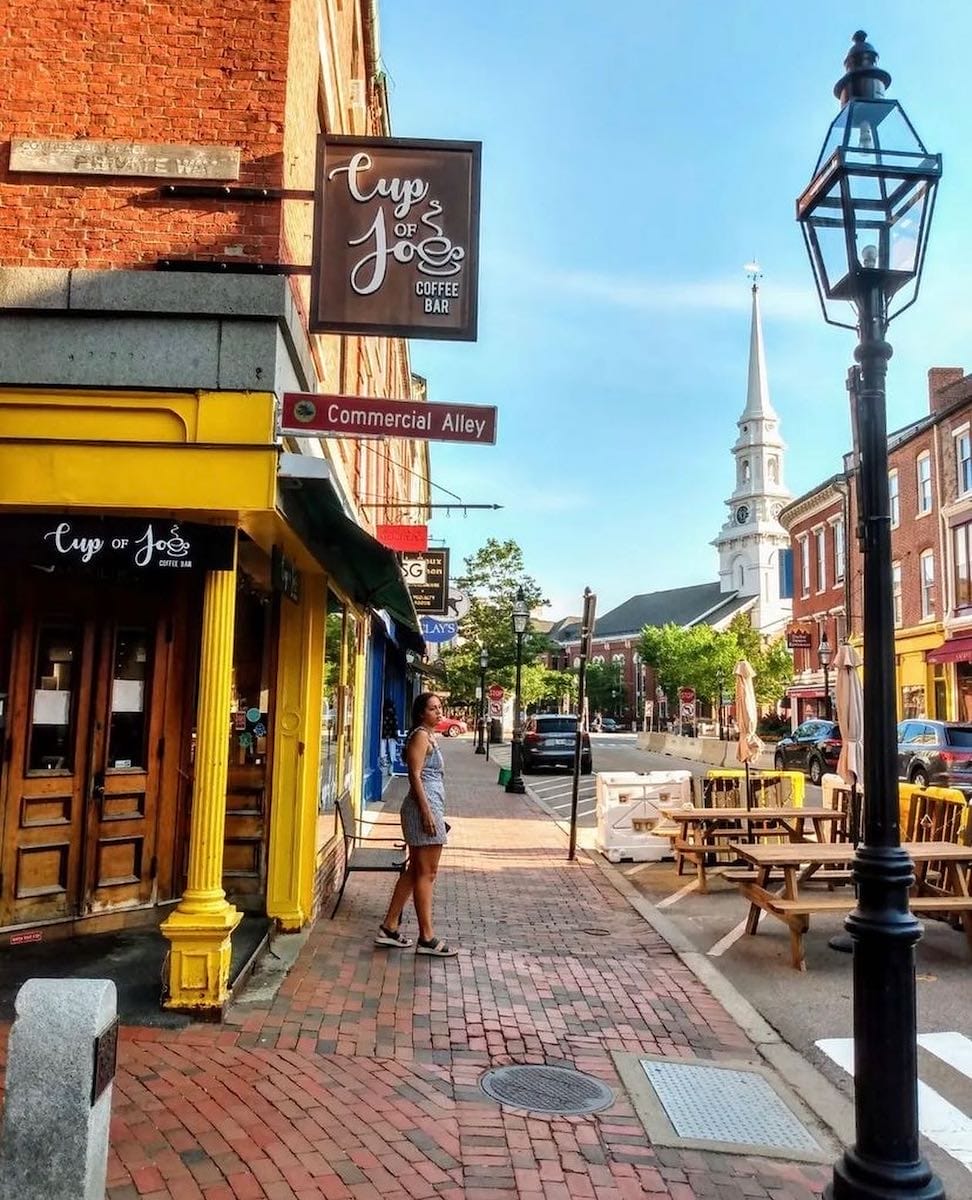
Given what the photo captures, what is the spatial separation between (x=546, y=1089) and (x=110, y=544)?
12.0 ft

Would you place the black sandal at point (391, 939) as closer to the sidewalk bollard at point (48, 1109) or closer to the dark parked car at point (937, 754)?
the sidewalk bollard at point (48, 1109)

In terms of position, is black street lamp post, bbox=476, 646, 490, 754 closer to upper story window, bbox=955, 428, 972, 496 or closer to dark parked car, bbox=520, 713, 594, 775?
dark parked car, bbox=520, 713, 594, 775

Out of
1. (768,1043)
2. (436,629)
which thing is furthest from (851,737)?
(436,629)

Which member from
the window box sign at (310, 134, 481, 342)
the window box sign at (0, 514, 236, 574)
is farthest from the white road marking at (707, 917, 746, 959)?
the window box sign at (310, 134, 481, 342)

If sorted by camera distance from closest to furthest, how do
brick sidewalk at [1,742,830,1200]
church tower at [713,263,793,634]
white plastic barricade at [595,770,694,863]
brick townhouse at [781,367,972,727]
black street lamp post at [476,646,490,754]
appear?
brick sidewalk at [1,742,830,1200]
white plastic barricade at [595,770,694,863]
brick townhouse at [781,367,972,727]
black street lamp post at [476,646,490,754]
church tower at [713,263,793,634]

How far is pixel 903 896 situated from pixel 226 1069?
3116 mm

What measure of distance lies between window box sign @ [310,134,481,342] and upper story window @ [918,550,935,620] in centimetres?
3154

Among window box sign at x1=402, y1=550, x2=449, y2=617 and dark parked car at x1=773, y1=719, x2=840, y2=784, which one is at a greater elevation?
window box sign at x1=402, y1=550, x2=449, y2=617

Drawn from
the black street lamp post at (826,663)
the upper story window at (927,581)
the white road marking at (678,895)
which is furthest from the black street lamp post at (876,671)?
the upper story window at (927,581)

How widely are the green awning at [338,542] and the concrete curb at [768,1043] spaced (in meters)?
3.66

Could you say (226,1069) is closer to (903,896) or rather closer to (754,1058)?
(754,1058)

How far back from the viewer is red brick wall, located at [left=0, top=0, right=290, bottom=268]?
6078 millimetres

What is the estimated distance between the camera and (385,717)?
2109 centimetres

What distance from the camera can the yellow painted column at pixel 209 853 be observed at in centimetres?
521
